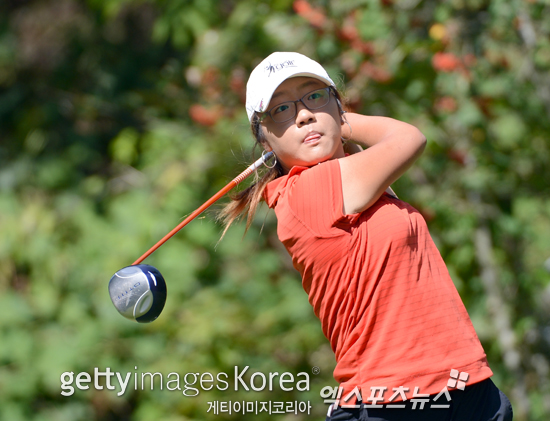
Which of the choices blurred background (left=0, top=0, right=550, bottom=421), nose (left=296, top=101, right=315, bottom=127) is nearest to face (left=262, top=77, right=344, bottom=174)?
nose (left=296, top=101, right=315, bottom=127)

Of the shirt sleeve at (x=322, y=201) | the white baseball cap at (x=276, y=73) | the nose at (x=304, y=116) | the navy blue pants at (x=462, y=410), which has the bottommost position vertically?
the navy blue pants at (x=462, y=410)

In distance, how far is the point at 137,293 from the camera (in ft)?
5.46

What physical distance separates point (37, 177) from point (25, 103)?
3.39ft

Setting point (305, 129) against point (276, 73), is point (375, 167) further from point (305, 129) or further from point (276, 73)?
point (276, 73)

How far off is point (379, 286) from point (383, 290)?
13mm

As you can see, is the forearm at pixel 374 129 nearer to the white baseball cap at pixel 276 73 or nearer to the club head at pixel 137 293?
the white baseball cap at pixel 276 73

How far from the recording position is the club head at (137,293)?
5.47 feet

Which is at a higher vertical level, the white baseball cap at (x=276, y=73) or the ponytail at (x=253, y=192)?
the white baseball cap at (x=276, y=73)

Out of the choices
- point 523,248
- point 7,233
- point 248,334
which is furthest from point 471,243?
point 7,233

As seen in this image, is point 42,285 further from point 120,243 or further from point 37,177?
point 37,177

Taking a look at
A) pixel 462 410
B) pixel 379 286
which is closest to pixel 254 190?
pixel 379 286

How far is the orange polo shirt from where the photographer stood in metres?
1.44

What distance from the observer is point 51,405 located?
4.18 meters

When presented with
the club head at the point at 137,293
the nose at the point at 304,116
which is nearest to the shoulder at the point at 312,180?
the nose at the point at 304,116
